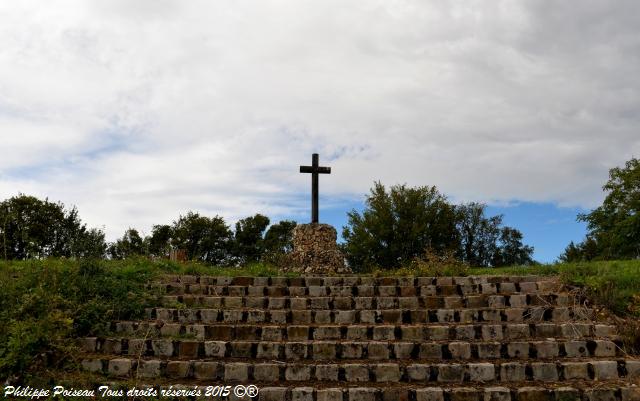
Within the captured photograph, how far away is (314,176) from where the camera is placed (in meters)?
15.8

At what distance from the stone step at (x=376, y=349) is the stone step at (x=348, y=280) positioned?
7.14 ft

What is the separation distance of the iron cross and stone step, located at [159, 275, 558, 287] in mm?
6743

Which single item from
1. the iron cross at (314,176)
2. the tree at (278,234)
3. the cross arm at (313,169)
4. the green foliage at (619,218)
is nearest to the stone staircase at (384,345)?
the iron cross at (314,176)

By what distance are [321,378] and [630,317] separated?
4903 mm

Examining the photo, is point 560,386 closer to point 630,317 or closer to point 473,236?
point 630,317

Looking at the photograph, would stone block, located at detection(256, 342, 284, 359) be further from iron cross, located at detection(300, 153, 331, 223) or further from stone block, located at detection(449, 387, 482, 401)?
iron cross, located at detection(300, 153, 331, 223)

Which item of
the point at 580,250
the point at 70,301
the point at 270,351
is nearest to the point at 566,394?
the point at 270,351

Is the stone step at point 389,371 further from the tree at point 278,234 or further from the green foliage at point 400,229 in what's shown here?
the tree at point 278,234

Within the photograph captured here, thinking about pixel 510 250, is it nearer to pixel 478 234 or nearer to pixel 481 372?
pixel 478 234

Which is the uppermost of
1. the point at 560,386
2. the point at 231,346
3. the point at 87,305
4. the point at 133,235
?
the point at 133,235

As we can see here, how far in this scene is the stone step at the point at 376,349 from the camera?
20.9 feet

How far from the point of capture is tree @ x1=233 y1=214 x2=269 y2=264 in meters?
42.9

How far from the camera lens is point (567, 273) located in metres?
8.57

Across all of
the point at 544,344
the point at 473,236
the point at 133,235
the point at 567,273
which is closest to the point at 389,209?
the point at 473,236
